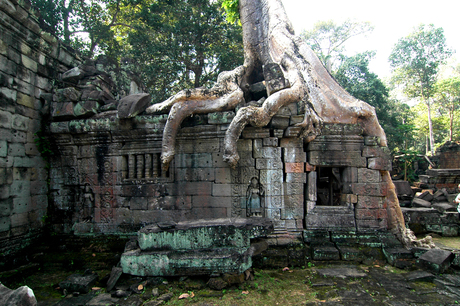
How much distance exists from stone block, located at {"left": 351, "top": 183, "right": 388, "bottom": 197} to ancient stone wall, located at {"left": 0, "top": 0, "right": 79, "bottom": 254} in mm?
6666

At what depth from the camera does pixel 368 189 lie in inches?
203

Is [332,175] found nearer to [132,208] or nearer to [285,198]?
[285,198]

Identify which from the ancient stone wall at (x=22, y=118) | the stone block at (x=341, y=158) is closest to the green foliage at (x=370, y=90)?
the stone block at (x=341, y=158)

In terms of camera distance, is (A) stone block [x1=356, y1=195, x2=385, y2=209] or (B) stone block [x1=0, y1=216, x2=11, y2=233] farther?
(A) stone block [x1=356, y1=195, x2=385, y2=209]

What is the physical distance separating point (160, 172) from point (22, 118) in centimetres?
304

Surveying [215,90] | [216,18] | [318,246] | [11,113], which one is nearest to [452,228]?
[318,246]

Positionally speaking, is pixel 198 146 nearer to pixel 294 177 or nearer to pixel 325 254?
pixel 294 177

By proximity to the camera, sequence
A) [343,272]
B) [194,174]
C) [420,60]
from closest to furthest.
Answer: [343,272] < [194,174] < [420,60]

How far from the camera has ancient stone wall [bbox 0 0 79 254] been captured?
4762mm

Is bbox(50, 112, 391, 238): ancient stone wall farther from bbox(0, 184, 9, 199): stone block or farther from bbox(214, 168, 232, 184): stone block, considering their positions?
bbox(0, 184, 9, 199): stone block

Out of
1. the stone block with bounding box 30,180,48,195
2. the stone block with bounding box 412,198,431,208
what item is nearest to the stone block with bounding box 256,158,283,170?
the stone block with bounding box 30,180,48,195

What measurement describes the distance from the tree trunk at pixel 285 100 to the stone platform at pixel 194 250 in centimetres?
133

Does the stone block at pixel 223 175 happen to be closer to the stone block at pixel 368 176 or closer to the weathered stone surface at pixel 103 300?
the weathered stone surface at pixel 103 300

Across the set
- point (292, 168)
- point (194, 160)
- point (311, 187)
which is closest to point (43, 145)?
point (194, 160)
